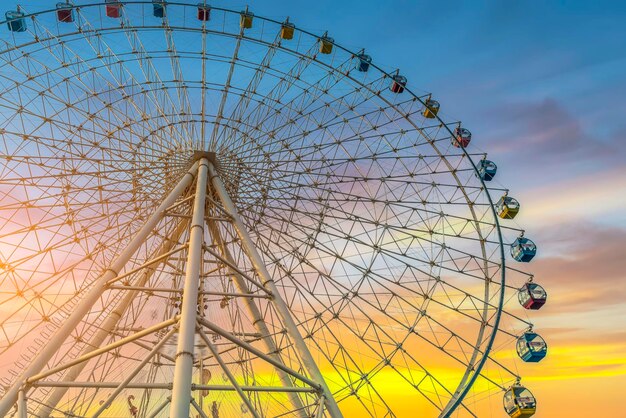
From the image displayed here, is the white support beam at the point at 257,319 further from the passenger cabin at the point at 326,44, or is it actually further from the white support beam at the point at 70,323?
the passenger cabin at the point at 326,44

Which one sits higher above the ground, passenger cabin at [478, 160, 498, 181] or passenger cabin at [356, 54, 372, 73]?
passenger cabin at [356, 54, 372, 73]

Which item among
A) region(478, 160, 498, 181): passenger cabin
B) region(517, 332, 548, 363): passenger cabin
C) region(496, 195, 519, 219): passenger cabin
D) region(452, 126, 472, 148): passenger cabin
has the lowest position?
region(517, 332, 548, 363): passenger cabin

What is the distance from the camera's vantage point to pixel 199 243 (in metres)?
13.4

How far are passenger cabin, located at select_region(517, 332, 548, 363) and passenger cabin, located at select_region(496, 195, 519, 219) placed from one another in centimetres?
562

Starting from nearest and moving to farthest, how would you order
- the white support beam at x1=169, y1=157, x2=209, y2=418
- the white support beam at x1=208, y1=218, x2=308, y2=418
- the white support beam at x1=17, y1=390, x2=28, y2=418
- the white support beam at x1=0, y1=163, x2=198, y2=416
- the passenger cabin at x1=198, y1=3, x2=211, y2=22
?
the white support beam at x1=169, y1=157, x2=209, y2=418
the white support beam at x1=17, y1=390, x2=28, y2=418
the white support beam at x1=0, y1=163, x2=198, y2=416
the white support beam at x1=208, y1=218, x2=308, y2=418
the passenger cabin at x1=198, y1=3, x2=211, y2=22

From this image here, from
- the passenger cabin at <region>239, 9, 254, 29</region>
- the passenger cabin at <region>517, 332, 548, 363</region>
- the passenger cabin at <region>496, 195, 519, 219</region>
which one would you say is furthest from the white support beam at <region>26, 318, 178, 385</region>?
the passenger cabin at <region>496, 195, 519, 219</region>

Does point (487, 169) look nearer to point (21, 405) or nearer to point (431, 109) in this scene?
point (431, 109)

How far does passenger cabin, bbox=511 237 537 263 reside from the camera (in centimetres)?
2328

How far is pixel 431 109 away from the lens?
2597 centimetres

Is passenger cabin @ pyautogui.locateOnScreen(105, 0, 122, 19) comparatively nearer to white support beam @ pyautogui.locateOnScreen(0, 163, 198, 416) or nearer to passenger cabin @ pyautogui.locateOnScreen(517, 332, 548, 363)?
white support beam @ pyautogui.locateOnScreen(0, 163, 198, 416)

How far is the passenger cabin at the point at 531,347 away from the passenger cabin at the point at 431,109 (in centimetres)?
1083

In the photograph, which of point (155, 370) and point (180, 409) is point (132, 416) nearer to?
point (155, 370)

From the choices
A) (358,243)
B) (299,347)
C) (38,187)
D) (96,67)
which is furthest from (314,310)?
(96,67)

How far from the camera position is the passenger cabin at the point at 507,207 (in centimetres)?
2453
